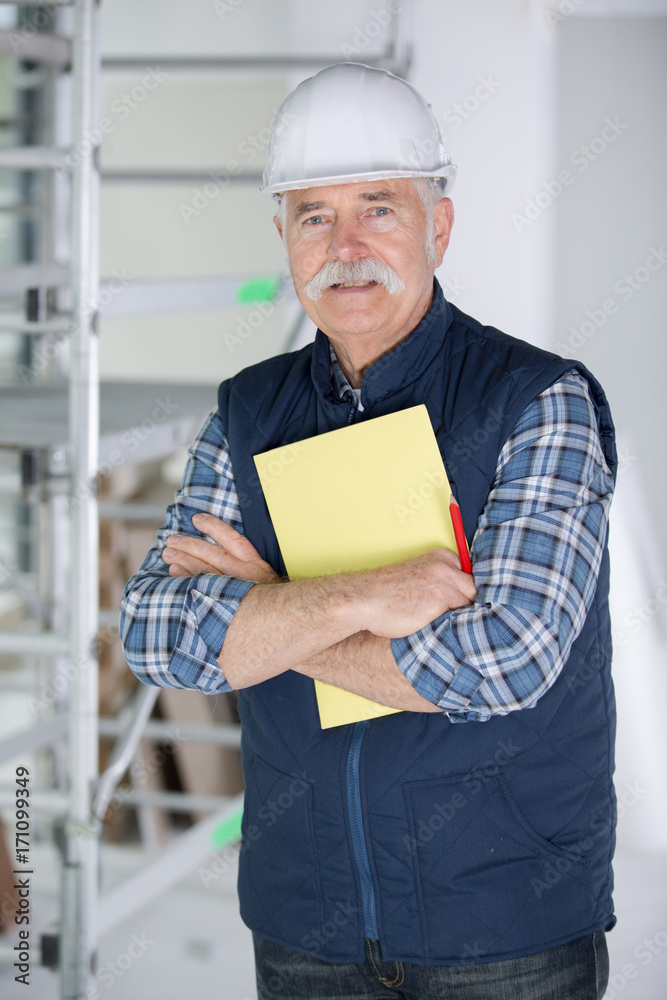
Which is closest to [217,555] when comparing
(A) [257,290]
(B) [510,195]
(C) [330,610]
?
(C) [330,610]

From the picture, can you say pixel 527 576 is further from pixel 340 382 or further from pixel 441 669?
pixel 340 382

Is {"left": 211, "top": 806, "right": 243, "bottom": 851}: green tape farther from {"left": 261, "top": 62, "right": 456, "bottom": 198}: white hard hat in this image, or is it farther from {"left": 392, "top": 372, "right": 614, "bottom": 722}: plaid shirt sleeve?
{"left": 261, "top": 62, "right": 456, "bottom": 198}: white hard hat

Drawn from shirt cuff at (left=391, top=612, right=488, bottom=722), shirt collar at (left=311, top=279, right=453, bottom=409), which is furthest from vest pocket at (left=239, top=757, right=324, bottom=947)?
shirt collar at (left=311, top=279, right=453, bottom=409)

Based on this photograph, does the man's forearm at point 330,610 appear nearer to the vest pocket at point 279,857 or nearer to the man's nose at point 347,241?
the vest pocket at point 279,857

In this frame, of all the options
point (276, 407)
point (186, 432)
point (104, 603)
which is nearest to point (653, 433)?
point (104, 603)

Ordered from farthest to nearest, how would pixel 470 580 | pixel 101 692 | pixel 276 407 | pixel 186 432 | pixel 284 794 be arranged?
pixel 101 692 < pixel 186 432 < pixel 276 407 < pixel 284 794 < pixel 470 580

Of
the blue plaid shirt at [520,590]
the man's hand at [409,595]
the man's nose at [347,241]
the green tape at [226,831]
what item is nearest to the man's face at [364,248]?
the man's nose at [347,241]

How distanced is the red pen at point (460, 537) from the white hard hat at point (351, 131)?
1.59ft

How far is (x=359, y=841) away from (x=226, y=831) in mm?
1620

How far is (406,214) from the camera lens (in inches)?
56.1

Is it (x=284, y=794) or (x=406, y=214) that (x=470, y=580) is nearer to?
(x=284, y=794)

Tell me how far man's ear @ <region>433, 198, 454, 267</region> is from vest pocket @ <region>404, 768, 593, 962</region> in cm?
79

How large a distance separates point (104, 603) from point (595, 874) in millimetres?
2611

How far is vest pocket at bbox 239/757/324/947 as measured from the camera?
1394mm
